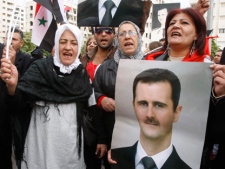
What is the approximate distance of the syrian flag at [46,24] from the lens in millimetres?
3360

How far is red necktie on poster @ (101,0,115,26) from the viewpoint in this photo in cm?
317

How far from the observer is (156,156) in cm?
170

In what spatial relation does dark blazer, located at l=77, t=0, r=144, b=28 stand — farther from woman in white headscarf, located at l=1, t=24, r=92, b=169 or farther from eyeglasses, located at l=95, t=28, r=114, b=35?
woman in white headscarf, located at l=1, t=24, r=92, b=169

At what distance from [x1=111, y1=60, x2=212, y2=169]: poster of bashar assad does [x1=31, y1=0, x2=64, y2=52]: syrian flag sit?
6.04 ft

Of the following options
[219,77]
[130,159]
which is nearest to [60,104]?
[130,159]

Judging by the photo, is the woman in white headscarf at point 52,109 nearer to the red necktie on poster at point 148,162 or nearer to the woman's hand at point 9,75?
the woman's hand at point 9,75

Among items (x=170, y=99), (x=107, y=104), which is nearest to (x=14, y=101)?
(x=107, y=104)

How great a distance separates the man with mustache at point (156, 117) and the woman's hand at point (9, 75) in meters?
0.97

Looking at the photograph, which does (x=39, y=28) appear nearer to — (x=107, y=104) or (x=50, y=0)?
(x=50, y=0)

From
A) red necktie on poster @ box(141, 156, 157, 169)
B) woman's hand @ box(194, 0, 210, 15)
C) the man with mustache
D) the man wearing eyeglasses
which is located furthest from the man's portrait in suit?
red necktie on poster @ box(141, 156, 157, 169)

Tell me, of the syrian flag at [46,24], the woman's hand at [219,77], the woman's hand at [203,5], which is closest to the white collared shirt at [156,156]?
the woman's hand at [219,77]

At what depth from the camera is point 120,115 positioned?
1.87 metres

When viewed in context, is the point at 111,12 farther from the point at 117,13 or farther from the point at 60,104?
the point at 60,104

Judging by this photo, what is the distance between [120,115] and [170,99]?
0.37 metres
